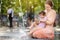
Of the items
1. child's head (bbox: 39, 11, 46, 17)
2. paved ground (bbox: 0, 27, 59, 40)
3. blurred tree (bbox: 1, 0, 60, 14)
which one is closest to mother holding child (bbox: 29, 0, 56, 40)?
child's head (bbox: 39, 11, 46, 17)

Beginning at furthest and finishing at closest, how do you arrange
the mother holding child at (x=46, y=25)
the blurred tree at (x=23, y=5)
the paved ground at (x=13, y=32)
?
the blurred tree at (x=23, y=5), the paved ground at (x=13, y=32), the mother holding child at (x=46, y=25)

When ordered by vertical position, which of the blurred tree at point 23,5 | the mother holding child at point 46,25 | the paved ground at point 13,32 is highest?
the blurred tree at point 23,5

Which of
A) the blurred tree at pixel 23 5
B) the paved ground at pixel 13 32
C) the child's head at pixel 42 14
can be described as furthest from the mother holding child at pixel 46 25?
the blurred tree at pixel 23 5

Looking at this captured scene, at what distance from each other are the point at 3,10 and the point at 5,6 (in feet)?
0.38

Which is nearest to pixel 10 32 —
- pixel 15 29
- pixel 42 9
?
pixel 15 29

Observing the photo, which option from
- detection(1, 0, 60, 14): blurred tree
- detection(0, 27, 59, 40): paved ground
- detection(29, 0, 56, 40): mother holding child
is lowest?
detection(0, 27, 59, 40): paved ground

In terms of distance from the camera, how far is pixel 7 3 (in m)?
5.46

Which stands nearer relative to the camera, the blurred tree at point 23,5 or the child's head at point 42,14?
the child's head at point 42,14

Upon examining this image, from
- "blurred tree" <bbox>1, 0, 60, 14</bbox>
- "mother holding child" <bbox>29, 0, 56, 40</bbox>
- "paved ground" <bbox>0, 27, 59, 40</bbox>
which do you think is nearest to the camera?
"mother holding child" <bbox>29, 0, 56, 40</bbox>

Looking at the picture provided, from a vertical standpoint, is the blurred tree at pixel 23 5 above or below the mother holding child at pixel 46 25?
above

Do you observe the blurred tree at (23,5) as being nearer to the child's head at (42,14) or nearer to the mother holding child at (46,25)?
the child's head at (42,14)

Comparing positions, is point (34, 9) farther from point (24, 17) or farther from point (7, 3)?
point (7, 3)

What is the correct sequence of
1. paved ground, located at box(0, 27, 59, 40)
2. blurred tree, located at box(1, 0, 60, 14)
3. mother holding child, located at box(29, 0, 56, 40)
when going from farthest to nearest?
blurred tree, located at box(1, 0, 60, 14) < paved ground, located at box(0, 27, 59, 40) < mother holding child, located at box(29, 0, 56, 40)

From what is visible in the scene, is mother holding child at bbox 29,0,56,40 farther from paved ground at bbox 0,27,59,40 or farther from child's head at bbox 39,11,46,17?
paved ground at bbox 0,27,59,40
